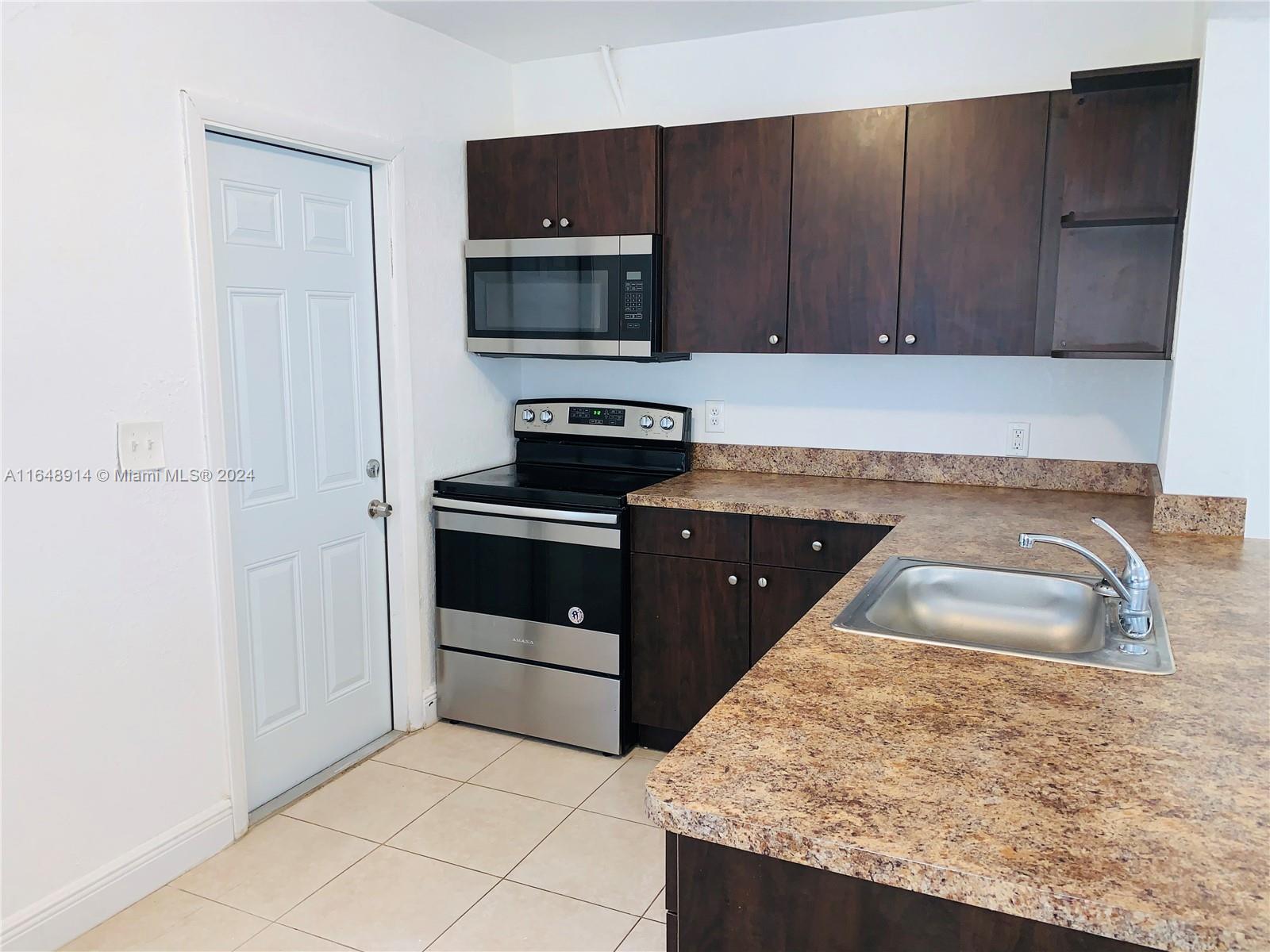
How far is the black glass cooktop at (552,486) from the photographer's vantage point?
3.07 m

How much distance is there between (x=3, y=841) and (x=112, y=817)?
265 millimetres

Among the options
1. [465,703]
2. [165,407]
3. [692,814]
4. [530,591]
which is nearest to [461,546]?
[530,591]

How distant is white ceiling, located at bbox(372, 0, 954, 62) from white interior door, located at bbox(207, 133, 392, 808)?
605 mm

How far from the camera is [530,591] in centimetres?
319

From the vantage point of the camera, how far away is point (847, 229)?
2.92 metres

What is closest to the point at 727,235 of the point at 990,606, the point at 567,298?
the point at 567,298

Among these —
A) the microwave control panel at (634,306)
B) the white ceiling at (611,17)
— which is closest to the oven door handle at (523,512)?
the microwave control panel at (634,306)

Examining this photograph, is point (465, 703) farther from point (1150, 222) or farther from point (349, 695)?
point (1150, 222)

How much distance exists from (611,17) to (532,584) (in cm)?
190

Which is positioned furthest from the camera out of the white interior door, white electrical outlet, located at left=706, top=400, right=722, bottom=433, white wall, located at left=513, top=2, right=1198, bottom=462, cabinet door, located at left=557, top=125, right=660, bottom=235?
white electrical outlet, located at left=706, top=400, right=722, bottom=433

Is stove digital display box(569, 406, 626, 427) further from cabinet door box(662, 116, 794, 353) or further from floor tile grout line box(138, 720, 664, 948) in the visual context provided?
floor tile grout line box(138, 720, 664, 948)

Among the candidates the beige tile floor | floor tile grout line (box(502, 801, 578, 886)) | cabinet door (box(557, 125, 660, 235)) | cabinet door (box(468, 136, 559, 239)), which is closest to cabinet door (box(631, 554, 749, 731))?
the beige tile floor

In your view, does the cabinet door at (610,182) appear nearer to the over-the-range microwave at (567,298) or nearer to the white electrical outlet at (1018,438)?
the over-the-range microwave at (567,298)

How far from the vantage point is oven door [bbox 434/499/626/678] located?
3.08 m
